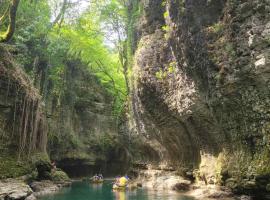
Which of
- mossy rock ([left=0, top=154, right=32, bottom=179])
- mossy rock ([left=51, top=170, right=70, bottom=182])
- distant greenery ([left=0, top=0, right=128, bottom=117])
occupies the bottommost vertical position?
mossy rock ([left=51, top=170, right=70, bottom=182])

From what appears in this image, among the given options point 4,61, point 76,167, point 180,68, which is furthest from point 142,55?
point 76,167

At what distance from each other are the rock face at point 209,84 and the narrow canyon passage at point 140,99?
0.20 feet

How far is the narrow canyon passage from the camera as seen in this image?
1484cm

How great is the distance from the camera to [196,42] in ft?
58.2

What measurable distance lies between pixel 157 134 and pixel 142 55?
20.2ft

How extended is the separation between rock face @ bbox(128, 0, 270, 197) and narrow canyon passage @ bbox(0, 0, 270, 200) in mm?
60

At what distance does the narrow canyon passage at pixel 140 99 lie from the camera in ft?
48.7

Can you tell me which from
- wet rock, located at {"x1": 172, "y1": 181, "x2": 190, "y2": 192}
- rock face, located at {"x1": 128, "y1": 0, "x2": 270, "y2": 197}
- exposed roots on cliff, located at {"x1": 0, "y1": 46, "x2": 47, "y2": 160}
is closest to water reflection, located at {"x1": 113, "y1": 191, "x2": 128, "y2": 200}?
wet rock, located at {"x1": 172, "y1": 181, "x2": 190, "y2": 192}

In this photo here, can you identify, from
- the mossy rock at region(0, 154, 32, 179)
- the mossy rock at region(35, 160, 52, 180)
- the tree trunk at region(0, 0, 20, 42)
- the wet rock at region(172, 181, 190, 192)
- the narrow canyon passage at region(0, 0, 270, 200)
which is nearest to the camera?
the narrow canyon passage at region(0, 0, 270, 200)

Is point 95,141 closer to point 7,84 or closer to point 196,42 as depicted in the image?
point 7,84

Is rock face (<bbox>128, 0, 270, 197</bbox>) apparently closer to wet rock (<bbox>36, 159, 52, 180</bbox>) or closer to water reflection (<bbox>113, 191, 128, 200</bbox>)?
water reflection (<bbox>113, 191, 128, 200</bbox>)

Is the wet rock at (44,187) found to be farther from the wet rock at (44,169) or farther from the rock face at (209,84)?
the rock face at (209,84)

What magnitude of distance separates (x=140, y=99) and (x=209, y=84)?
9062mm

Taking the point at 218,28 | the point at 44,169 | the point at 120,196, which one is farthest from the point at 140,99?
the point at 218,28
